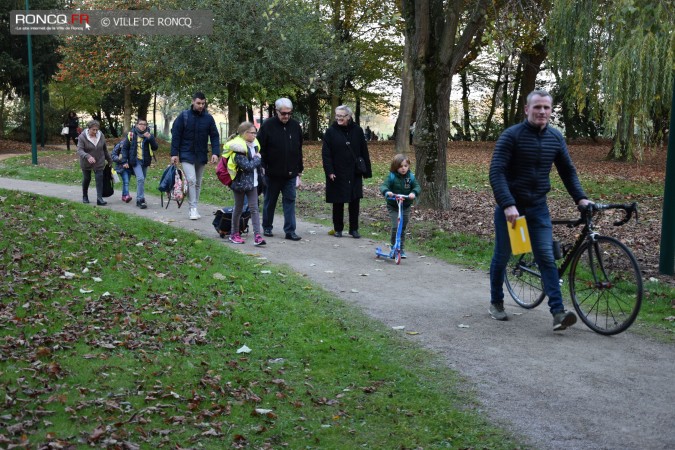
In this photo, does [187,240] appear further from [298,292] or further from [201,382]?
[201,382]

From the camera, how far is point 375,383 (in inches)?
232

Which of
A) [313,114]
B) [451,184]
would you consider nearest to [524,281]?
[451,184]

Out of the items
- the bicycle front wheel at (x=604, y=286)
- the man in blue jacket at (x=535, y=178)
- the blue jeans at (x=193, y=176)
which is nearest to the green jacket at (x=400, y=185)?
the man in blue jacket at (x=535, y=178)

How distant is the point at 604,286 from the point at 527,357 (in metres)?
1.17

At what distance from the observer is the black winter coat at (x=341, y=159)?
12414 millimetres

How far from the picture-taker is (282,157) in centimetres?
1221

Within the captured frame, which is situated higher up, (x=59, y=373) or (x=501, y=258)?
(x=501, y=258)

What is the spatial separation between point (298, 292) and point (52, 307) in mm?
2585

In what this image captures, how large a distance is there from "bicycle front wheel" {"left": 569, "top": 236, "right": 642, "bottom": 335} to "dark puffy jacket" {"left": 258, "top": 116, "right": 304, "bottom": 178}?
5824 mm

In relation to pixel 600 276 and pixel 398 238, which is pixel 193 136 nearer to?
pixel 398 238

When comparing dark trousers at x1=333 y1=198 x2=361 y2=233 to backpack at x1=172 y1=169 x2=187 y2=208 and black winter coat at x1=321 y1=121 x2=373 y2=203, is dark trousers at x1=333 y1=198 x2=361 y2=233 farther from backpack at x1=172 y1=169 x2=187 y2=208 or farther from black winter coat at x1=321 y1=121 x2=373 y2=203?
backpack at x1=172 y1=169 x2=187 y2=208

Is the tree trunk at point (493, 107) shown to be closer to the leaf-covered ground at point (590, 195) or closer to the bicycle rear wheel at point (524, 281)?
the leaf-covered ground at point (590, 195)

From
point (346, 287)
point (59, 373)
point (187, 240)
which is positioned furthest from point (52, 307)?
point (187, 240)

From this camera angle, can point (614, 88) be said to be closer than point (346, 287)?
No
